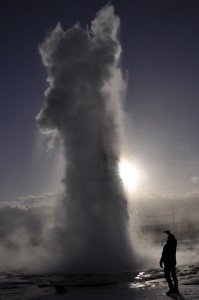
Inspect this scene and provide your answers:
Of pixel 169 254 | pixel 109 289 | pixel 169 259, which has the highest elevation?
pixel 169 254

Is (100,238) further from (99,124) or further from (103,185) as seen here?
(99,124)

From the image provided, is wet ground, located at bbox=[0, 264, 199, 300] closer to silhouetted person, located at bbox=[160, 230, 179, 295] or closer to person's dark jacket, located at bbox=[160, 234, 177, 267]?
silhouetted person, located at bbox=[160, 230, 179, 295]

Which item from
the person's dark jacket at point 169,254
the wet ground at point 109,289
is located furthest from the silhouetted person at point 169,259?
the wet ground at point 109,289

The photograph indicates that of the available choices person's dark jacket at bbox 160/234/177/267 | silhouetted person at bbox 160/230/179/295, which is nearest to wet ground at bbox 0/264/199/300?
silhouetted person at bbox 160/230/179/295

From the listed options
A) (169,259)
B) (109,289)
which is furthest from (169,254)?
(109,289)

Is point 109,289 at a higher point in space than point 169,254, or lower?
lower

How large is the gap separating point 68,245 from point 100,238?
2036 millimetres

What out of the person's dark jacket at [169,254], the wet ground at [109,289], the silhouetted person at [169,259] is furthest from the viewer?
the person's dark jacket at [169,254]

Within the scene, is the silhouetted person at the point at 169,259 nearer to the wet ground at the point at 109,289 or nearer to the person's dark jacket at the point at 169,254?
the person's dark jacket at the point at 169,254

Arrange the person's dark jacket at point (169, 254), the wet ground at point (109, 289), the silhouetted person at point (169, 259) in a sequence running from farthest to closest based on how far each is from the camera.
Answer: the person's dark jacket at point (169, 254) < the silhouetted person at point (169, 259) < the wet ground at point (109, 289)

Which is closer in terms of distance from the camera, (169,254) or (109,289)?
(169,254)

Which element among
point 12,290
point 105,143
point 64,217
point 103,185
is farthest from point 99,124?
point 12,290

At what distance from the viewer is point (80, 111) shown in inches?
1228

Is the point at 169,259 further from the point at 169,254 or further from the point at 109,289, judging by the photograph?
the point at 109,289
